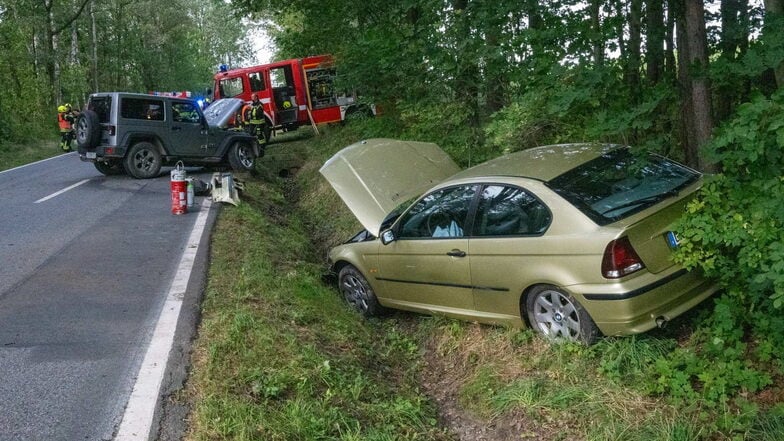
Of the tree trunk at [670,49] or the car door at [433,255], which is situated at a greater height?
the tree trunk at [670,49]

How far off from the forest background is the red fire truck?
22.4 feet

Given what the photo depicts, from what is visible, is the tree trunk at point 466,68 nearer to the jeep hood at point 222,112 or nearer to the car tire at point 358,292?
the car tire at point 358,292

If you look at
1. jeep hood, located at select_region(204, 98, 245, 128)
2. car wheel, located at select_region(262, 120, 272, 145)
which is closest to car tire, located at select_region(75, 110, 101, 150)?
jeep hood, located at select_region(204, 98, 245, 128)

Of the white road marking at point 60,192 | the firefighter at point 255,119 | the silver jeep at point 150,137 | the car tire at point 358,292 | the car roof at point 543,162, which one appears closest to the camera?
the car roof at point 543,162

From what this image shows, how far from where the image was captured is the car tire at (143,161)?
43.3ft

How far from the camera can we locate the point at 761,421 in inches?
143

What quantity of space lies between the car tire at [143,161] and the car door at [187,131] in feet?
1.33

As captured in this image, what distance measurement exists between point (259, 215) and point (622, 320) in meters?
6.86

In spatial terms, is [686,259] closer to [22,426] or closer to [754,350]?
[754,350]

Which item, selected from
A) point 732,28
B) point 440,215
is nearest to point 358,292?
point 440,215

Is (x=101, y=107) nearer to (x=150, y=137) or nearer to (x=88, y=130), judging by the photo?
(x=88, y=130)

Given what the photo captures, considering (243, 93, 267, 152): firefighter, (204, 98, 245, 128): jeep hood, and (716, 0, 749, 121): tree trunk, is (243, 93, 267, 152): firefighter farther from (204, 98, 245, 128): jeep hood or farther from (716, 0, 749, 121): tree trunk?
(716, 0, 749, 121): tree trunk

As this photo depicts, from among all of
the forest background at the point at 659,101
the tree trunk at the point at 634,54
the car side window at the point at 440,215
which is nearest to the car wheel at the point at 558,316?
the forest background at the point at 659,101

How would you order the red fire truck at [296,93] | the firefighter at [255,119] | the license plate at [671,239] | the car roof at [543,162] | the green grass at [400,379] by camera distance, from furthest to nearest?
1. the red fire truck at [296,93]
2. the firefighter at [255,119]
3. the car roof at [543,162]
4. the license plate at [671,239]
5. the green grass at [400,379]
